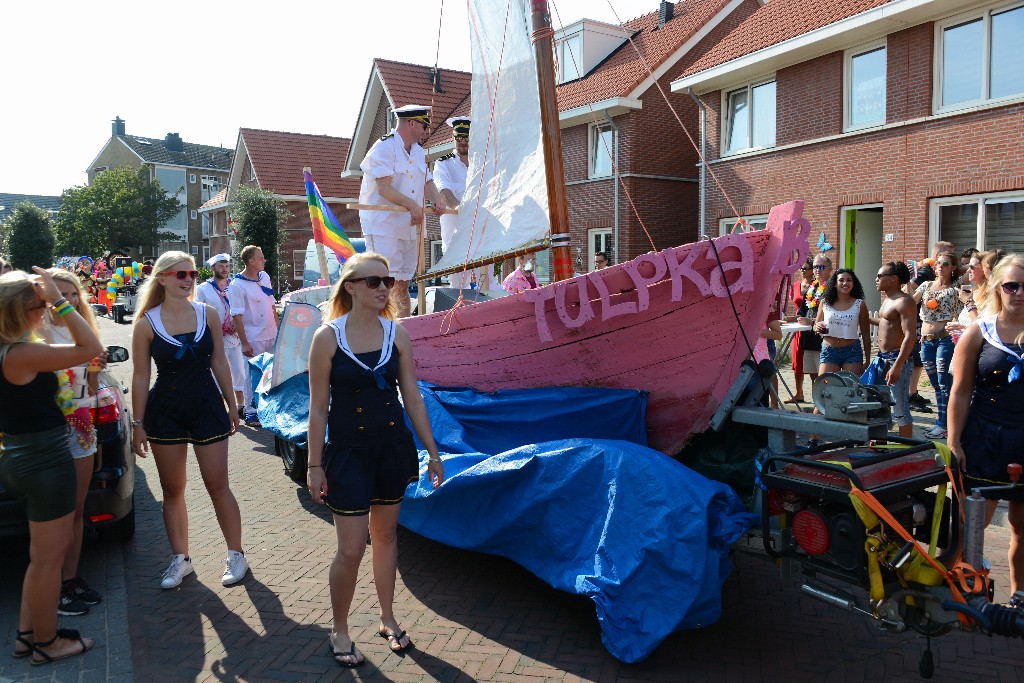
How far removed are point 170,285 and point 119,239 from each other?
53.6 m

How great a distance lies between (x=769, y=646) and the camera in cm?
363

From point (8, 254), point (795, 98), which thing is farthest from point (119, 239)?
point (795, 98)

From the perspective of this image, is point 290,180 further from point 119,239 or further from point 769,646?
point 769,646

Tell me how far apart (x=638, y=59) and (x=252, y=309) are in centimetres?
1415

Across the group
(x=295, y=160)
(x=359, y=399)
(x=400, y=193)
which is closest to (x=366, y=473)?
(x=359, y=399)

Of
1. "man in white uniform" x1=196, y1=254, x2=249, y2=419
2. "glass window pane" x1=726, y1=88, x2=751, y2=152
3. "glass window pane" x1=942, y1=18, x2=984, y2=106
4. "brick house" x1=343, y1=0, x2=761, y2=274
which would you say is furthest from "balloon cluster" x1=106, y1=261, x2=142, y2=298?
"glass window pane" x1=942, y1=18, x2=984, y2=106

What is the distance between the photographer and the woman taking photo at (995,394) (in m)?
3.55

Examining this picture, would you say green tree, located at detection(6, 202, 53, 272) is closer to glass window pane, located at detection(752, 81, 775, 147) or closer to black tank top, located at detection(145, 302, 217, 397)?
glass window pane, located at detection(752, 81, 775, 147)

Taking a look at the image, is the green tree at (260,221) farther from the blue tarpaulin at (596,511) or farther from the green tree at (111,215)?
the green tree at (111,215)

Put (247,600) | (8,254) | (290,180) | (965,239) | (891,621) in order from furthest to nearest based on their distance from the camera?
1. (8,254)
2. (290,180)
3. (965,239)
4. (247,600)
5. (891,621)

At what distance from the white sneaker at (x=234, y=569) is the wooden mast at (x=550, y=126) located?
8.63 ft

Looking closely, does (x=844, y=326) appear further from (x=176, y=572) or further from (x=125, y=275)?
(x=125, y=275)

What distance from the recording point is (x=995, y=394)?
3627 mm

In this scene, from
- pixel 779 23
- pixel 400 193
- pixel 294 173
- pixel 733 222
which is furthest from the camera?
pixel 294 173
